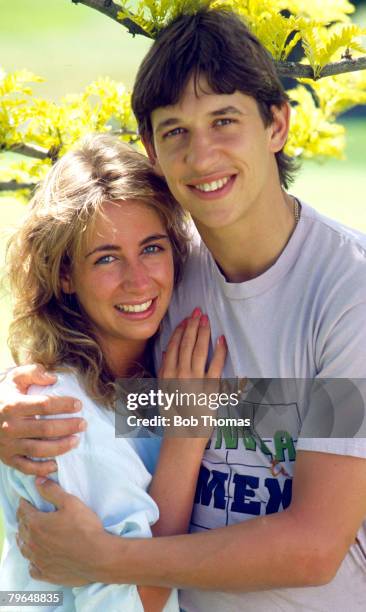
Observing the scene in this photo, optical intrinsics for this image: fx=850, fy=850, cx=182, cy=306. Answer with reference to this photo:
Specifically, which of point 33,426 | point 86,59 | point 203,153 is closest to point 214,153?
point 203,153

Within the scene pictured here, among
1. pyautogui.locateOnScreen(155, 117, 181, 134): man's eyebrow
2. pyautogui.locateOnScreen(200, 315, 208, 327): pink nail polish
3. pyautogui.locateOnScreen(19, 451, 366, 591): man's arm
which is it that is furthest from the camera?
pyautogui.locateOnScreen(200, 315, 208, 327): pink nail polish

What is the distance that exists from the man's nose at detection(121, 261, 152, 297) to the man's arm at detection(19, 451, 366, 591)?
0.47 meters

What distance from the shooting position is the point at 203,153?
178 cm

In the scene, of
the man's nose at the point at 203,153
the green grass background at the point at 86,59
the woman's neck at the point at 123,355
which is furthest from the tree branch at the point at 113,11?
the green grass background at the point at 86,59

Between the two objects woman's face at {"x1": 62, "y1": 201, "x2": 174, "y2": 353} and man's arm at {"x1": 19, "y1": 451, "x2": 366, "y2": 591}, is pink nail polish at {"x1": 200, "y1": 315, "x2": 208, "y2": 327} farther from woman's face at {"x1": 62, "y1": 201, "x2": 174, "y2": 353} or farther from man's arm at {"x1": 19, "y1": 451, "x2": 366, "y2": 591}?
man's arm at {"x1": 19, "y1": 451, "x2": 366, "y2": 591}

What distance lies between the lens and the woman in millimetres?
1764

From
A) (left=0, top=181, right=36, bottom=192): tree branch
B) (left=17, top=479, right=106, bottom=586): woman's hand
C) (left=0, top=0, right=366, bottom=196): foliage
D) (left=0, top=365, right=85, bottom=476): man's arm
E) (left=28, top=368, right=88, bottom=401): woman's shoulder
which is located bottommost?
(left=17, top=479, right=106, bottom=586): woman's hand

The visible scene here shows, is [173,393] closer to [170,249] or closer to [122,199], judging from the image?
[170,249]

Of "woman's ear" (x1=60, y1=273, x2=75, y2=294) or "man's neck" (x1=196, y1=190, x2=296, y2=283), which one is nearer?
"man's neck" (x1=196, y1=190, x2=296, y2=283)

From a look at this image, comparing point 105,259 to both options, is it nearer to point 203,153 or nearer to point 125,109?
point 203,153

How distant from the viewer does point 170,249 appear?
1968mm

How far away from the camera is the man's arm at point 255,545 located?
1585 millimetres

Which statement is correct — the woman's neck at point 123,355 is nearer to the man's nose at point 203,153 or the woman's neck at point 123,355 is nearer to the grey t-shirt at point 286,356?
the grey t-shirt at point 286,356

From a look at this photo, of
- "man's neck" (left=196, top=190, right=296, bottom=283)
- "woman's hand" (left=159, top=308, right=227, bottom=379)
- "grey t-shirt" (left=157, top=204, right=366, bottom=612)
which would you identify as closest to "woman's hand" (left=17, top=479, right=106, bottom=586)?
"grey t-shirt" (left=157, top=204, right=366, bottom=612)
